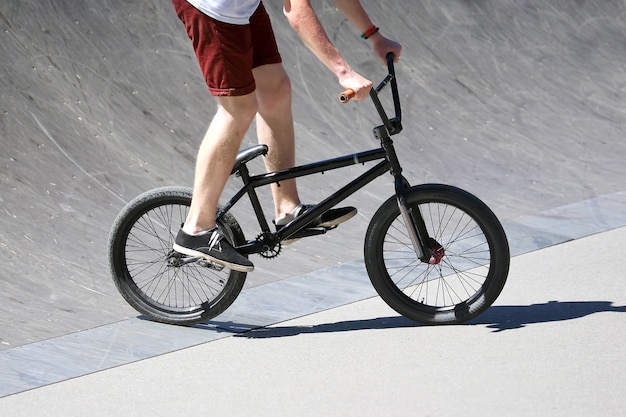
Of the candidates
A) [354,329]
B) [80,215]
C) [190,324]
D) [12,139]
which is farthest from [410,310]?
[12,139]

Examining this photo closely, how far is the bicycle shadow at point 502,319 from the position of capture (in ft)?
15.3

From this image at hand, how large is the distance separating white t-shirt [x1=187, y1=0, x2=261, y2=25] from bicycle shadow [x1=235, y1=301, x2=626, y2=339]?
122 centimetres

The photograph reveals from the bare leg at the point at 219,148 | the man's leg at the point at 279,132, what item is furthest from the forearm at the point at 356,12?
the bare leg at the point at 219,148

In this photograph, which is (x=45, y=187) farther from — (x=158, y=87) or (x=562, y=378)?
(x=562, y=378)

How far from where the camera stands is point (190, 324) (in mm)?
4918

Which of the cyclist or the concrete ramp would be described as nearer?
the cyclist

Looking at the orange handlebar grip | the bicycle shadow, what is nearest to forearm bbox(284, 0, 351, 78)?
the orange handlebar grip

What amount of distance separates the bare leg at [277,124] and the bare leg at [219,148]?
0.76ft

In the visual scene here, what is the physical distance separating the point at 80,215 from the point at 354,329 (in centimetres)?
195

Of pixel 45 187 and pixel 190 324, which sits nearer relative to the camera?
pixel 190 324

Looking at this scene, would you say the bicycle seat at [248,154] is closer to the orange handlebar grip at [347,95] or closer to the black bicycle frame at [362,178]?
the black bicycle frame at [362,178]

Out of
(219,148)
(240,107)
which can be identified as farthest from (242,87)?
(219,148)

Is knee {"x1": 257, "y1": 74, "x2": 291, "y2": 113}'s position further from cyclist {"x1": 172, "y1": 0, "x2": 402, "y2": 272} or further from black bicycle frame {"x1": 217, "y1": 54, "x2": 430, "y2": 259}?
black bicycle frame {"x1": 217, "y1": 54, "x2": 430, "y2": 259}

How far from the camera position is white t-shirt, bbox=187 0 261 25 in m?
4.52
